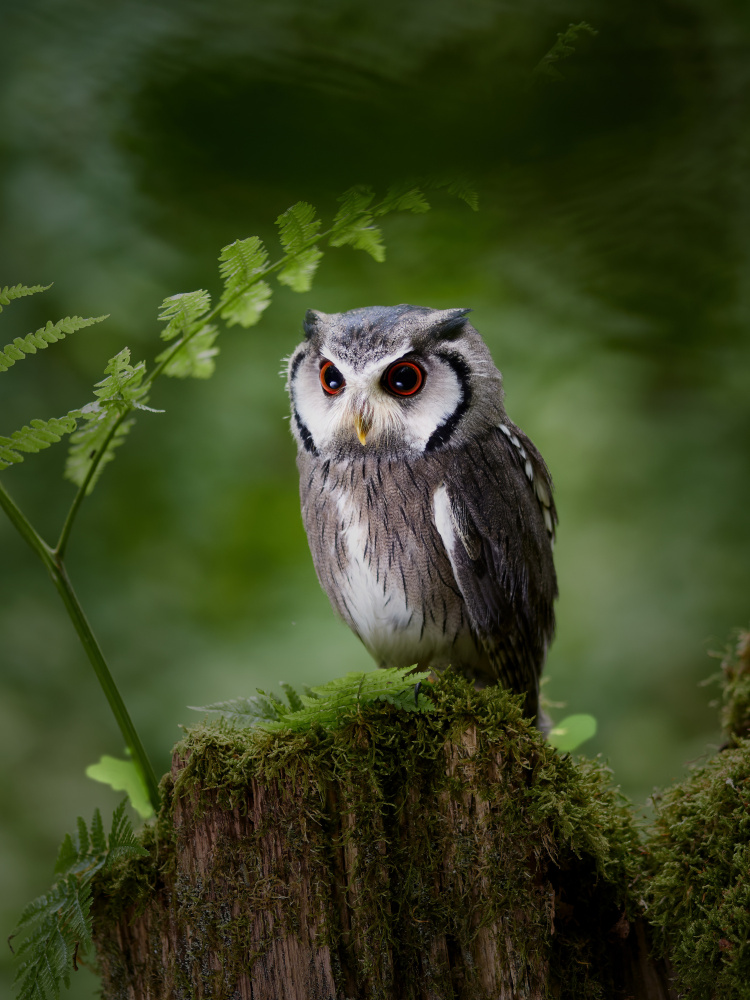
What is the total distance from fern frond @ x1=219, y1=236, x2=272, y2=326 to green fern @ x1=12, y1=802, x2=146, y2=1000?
930mm

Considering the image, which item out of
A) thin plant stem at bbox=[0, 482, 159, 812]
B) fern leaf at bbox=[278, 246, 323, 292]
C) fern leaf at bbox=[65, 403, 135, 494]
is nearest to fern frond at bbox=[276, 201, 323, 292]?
fern leaf at bbox=[278, 246, 323, 292]

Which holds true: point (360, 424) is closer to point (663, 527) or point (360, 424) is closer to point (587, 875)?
point (587, 875)

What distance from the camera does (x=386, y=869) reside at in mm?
1248

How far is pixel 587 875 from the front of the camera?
1.37 metres

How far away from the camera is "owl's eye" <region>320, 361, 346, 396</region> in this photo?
152 centimetres

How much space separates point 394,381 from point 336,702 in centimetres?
64

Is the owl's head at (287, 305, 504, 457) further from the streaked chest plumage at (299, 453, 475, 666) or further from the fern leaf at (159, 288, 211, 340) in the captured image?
the fern leaf at (159, 288, 211, 340)

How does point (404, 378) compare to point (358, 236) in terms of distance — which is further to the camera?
point (404, 378)

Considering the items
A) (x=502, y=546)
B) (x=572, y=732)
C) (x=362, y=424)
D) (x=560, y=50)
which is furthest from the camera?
(x=572, y=732)

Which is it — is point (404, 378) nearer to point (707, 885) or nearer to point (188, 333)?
point (188, 333)

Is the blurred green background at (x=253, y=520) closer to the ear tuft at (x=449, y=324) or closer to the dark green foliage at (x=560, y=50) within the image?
the ear tuft at (x=449, y=324)

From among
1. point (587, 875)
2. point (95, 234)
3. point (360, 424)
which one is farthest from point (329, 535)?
point (95, 234)

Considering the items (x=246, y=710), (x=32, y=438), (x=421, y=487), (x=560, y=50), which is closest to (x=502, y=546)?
(x=421, y=487)

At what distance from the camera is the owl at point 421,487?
4.90 feet
